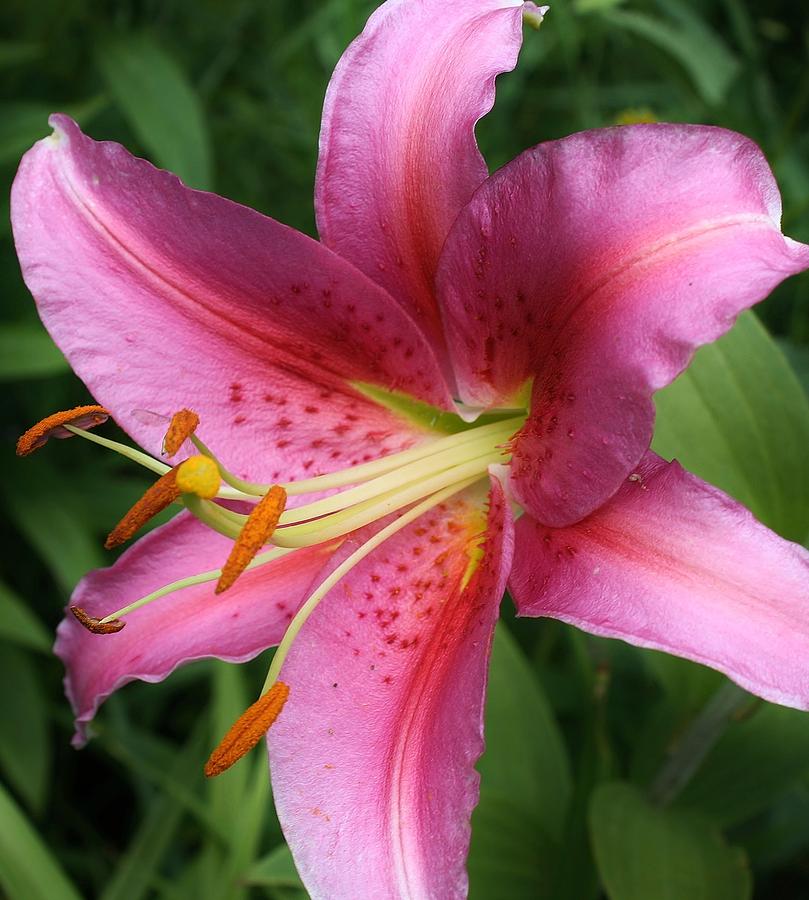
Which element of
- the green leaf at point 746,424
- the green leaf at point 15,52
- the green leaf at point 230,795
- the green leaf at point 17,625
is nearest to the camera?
the green leaf at point 746,424

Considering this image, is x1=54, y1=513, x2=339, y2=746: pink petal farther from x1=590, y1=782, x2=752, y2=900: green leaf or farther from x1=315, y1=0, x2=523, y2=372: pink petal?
x1=590, y1=782, x2=752, y2=900: green leaf

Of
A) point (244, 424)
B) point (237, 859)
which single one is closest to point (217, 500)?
point (244, 424)

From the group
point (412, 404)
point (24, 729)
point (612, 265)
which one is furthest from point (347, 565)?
point (24, 729)

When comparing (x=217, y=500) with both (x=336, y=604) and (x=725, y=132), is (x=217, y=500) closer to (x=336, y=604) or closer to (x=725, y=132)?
(x=336, y=604)

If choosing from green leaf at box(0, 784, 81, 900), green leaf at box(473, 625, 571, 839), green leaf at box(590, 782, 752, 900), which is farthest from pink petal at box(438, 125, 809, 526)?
green leaf at box(0, 784, 81, 900)

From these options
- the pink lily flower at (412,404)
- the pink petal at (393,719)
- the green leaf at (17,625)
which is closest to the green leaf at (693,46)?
the pink lily flower at (412,404)

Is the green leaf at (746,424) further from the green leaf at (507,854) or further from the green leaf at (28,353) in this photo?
the green leaf at (28,353)
